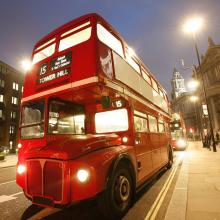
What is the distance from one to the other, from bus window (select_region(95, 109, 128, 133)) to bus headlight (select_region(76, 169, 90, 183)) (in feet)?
6.68

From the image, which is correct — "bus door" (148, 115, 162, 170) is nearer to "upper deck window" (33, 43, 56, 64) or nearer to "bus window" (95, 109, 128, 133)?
"bus window" (95, 109, 128, 133)

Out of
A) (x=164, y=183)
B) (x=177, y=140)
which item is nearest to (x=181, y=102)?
(x=177, y=140)

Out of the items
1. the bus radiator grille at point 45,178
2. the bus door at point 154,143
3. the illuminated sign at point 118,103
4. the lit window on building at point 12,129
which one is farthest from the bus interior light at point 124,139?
the lit window on building at point 12,129

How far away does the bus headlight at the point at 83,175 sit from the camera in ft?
11.2

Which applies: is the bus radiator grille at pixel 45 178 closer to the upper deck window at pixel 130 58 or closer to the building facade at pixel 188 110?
the upper deck window at pixel 130 58

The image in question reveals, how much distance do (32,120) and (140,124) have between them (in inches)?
117

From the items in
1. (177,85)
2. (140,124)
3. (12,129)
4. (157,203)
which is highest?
(177,85)

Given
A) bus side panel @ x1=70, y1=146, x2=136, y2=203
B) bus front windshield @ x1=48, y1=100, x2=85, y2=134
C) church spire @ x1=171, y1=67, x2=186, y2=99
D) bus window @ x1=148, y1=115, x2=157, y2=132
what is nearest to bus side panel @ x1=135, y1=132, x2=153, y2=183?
bus window @ x1=148, y1=115, x2=157, y2=132

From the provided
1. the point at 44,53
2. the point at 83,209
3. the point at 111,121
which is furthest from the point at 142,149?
the point at 44,53

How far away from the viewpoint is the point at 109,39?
5387 millimetres

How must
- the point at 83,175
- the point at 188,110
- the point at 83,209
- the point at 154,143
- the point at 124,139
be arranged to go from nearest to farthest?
the point at 83,175 < the point at 83,209 < the point at 124,139 < the point at 154,143 < the point at 188,110

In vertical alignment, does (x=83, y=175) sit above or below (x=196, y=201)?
above

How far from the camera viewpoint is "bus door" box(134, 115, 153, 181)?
17.9 feet

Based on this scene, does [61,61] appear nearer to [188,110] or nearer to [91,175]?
[91,175]
